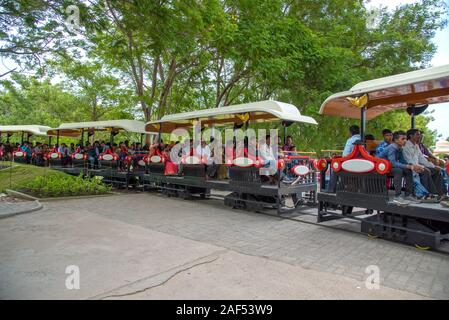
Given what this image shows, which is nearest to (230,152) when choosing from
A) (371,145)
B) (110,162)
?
(371,145)

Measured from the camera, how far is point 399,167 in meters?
6.16

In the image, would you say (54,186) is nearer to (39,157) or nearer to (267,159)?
(267,159)

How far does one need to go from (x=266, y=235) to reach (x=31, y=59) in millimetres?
10382

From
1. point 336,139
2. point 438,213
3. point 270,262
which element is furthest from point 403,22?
point 270,262

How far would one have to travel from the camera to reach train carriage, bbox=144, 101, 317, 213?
857 centimetres

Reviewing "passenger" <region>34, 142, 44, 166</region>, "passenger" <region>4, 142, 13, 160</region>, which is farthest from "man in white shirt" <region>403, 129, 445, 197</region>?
"passenger" <region>4, 142, 13, 160</region>

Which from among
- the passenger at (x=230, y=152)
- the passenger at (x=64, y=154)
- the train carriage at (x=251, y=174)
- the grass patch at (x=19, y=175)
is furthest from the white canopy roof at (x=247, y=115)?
the passenger at (x=64, y=154)

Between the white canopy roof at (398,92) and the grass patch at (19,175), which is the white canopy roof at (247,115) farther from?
the grass patch at (19,175)

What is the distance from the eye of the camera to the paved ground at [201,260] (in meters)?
3.81

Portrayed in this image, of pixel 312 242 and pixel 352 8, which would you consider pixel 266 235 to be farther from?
pixel 352 8

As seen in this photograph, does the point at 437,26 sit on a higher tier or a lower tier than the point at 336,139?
higher

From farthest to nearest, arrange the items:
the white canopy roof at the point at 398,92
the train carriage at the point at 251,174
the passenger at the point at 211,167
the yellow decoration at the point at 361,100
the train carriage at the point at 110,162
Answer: the train carriage at the point at 110,162 → the passenger at the point at 211,167 → the train carriage at the point at 251,174 → the yellow decoration at the point at 361,100 → the white canopy roof at the point at 398,92

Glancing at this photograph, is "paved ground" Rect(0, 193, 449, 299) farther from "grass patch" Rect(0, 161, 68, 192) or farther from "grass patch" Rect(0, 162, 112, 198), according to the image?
"grass patch" Rect(0, 161, 68, 192)

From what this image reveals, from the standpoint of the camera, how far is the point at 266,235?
21.1ft
